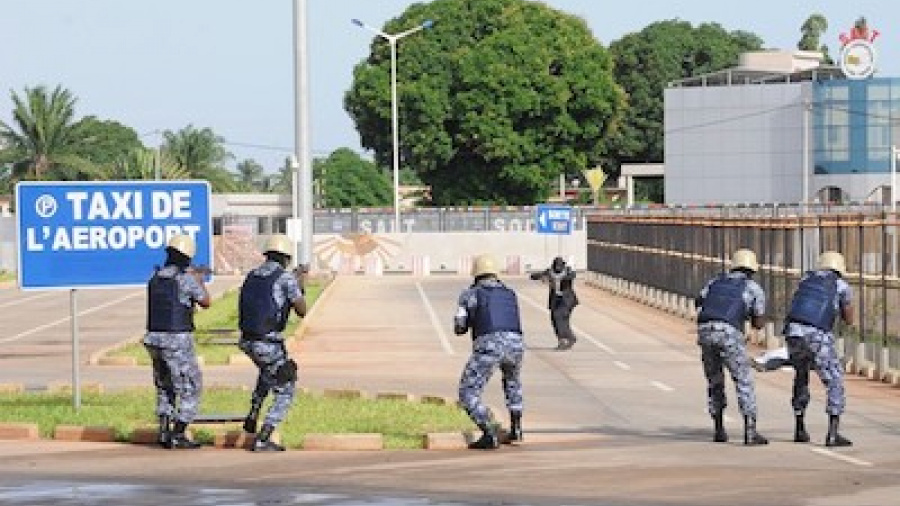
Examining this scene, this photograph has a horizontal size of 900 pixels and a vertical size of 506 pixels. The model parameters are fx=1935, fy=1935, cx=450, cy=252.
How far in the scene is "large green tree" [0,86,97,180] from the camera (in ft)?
322

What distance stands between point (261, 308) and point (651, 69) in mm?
113746

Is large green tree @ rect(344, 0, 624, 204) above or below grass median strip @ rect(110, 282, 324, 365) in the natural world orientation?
above

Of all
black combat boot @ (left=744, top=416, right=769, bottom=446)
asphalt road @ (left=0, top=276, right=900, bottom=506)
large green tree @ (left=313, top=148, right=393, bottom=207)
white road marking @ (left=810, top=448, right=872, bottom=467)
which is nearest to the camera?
asphalt road @ (left=0, top=276, right=900, bottom=506)

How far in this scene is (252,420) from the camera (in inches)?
680

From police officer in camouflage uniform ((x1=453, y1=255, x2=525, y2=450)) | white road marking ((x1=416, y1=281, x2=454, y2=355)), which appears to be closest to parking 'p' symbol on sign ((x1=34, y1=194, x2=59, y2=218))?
police officer in camouflage uniform ((x1=453, y1=255, x2=525, y2=450))

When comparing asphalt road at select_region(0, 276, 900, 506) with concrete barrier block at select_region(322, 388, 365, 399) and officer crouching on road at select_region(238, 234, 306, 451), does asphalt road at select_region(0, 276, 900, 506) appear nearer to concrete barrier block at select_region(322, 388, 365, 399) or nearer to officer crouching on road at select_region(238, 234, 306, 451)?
officer crouching on road at select_region(238, 234, 306, 451)

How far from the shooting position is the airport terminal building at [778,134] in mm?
100812

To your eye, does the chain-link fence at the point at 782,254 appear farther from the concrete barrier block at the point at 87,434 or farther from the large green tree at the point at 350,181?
the large green tree at the point at 350,181

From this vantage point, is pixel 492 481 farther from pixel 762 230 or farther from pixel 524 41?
pixel 524 41

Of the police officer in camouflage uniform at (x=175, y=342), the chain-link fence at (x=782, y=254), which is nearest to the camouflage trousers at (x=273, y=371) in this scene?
the police officer in camouflage uniform at (x=175, y=342)

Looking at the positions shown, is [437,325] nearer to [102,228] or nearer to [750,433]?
[102,228]

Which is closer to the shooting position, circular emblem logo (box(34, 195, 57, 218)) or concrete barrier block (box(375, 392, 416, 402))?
circular emblem logo (box(34, 195, 57, 218))

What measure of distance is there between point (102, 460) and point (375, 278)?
6255 cm

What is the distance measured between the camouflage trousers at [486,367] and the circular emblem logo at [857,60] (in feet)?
284
